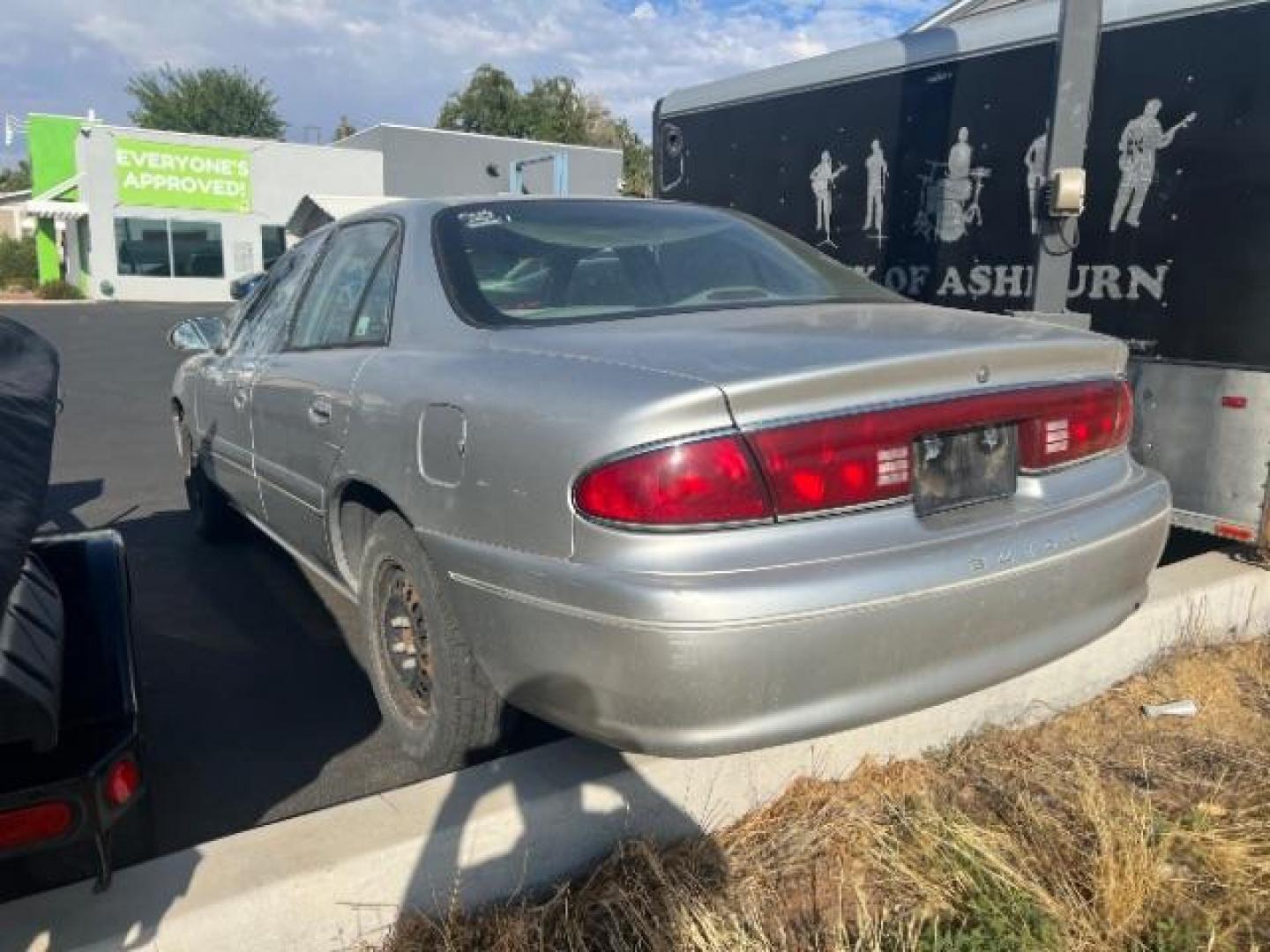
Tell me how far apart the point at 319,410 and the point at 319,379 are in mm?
120

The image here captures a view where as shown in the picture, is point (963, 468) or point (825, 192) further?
point (825, 192)

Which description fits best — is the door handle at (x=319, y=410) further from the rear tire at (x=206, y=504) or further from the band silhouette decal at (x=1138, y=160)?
the band silhouette decal at (x=1138, y=160)

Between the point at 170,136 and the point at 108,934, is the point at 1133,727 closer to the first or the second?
the point at 108,934

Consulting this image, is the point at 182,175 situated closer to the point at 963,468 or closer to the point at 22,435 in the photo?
the point at 22,435

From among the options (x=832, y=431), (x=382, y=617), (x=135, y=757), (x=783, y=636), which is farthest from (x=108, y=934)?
(x=832, y=431)

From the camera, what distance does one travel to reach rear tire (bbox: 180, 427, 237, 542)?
17.7ft

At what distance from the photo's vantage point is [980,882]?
92.6 inches

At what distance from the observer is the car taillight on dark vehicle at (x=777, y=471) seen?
6.95 feet

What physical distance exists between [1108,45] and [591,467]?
4.27m

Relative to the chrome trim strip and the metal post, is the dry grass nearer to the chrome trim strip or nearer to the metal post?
the chrome trim strip

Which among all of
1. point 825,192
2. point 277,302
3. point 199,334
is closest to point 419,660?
point 277,302

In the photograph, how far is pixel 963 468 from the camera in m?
2.46

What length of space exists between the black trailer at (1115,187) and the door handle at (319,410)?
10.4 feet

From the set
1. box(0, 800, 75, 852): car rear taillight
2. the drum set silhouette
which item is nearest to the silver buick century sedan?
box(0, 800, 75, 852): car rear taillight
